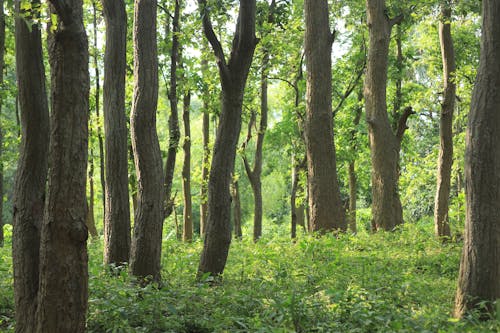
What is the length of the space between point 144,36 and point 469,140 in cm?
496

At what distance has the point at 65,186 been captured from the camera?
16.3ft

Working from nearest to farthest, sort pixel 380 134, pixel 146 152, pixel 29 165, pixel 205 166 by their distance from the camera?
pixel 29 165 < pixel 146 152 < pixel 380 134 < pixel 205 166

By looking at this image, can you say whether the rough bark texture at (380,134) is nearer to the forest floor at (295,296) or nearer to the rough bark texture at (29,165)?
the forest floor at (295,296)

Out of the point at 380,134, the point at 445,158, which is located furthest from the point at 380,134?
the point at 445,158

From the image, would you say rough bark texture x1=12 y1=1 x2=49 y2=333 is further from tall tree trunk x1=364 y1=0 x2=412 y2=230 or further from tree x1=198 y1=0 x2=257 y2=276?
tall tree trunk x1=364 y1=0 x2=412 y2=230

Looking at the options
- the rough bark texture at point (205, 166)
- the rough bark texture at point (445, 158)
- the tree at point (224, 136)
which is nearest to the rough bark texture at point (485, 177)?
the tree at point (224, 136)

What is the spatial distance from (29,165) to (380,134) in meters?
11.3

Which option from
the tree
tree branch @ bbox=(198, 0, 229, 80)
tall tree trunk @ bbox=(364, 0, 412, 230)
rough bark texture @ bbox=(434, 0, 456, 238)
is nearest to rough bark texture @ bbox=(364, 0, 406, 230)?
tall tree trunk @ bbox=(364, 0, 412, 230)

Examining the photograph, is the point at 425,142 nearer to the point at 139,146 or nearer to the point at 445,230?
the point at 445,230

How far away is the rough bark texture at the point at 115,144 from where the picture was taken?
991cm

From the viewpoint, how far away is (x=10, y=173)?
1592 inches

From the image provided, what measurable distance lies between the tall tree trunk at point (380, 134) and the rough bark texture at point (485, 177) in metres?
8.40

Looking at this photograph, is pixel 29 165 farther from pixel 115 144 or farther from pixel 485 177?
pixel 485 177

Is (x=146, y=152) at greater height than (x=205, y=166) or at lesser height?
lesser
